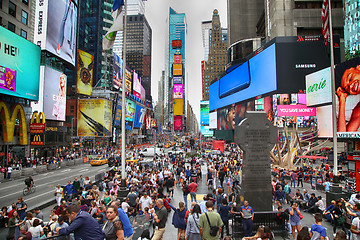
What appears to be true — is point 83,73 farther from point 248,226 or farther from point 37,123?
point 248,226

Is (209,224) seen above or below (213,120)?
below

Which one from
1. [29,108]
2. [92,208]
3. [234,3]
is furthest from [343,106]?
[234,3]

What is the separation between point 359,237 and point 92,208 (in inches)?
331

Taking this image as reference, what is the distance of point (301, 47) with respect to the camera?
40.1 metres

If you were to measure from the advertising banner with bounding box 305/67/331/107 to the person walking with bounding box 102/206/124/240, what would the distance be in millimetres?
24537

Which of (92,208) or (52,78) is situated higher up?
(52,78)

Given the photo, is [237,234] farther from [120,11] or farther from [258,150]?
[120,11]

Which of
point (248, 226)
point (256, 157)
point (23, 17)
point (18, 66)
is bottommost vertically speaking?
point (248, 226)

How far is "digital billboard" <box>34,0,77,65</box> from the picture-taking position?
40.9m

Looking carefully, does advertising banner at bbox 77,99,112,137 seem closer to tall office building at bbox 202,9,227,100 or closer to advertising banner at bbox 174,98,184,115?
advertising banner at bbox 174,98,184,115

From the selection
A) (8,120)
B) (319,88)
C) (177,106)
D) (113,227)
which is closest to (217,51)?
(177,106)

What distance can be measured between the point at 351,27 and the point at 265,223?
209ft

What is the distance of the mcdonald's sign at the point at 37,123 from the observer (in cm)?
3591

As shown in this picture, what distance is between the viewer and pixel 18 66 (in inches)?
1302
